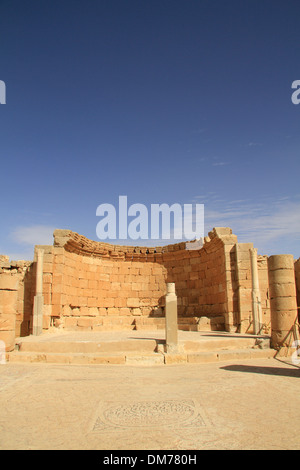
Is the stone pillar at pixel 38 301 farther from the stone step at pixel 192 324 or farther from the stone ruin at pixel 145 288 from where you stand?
the stone step at pixel 192 324

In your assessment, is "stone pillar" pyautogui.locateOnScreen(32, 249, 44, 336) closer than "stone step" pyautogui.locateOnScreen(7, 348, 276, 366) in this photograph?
No

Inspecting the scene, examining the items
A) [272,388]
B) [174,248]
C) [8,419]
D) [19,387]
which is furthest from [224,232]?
[8,419]

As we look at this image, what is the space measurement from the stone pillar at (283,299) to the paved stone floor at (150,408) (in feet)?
5.47

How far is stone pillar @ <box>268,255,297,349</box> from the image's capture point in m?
9.09

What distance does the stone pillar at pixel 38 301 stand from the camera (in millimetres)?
11812

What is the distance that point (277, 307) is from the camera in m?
9.27

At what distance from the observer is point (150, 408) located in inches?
184

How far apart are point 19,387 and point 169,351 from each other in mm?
3822

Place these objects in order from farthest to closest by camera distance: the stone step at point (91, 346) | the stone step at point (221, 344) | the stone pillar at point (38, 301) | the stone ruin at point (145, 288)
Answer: the stone pillar at point (38, 301) < the stone ruin at point (145, 288) < the stone step at point (221, 344) < the stone step at point (91, 346)

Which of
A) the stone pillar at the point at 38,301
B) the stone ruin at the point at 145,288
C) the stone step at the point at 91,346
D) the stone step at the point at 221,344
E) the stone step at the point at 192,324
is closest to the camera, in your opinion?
the stone step at the point at 91,346

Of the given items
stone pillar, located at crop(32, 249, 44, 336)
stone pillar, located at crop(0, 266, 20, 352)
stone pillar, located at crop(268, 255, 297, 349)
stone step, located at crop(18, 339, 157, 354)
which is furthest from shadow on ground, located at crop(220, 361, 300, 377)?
stone pillar, located at crop(32, 249, 44, 336)

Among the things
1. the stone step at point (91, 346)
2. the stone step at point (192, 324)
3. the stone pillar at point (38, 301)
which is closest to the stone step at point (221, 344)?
the stone step at point (91, 346)

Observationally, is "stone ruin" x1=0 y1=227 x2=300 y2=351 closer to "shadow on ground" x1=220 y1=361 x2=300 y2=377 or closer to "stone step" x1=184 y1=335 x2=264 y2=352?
"stone step" x1=184 y1=335 x2=264 y2=352
